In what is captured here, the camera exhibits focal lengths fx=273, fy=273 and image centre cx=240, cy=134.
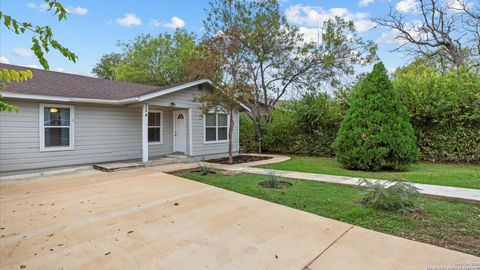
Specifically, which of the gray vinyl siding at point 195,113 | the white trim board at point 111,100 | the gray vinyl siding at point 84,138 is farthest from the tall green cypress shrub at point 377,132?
the gray vinyl siding at point 84,138

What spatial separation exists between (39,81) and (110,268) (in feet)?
30.2

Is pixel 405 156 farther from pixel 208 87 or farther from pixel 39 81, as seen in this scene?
pixel 39 81

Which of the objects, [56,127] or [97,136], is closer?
[56,127]

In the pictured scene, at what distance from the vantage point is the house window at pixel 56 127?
8.53 metres

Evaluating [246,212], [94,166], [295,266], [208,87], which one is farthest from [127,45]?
[295,266]

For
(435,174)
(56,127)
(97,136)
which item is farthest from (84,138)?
(435,174)

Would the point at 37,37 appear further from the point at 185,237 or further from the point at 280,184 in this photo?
the point at 280,184

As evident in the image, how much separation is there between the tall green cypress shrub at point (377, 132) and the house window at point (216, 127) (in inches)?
228

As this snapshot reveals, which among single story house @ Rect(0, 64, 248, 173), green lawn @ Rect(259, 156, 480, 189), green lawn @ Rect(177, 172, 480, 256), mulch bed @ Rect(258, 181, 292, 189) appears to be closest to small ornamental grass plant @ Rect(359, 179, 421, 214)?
green lawn @ Rect(177, 172, 480, 256)

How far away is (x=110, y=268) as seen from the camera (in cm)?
282

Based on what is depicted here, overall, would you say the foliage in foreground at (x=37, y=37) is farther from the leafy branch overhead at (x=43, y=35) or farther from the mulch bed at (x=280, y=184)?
the mulch bed at (x=280, y=184)

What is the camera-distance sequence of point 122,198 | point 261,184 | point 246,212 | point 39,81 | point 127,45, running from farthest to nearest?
1. point 127,45
2. point 39,81
3. point 261,184
4. point 122,198
5. point 246,212

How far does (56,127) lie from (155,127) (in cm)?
370

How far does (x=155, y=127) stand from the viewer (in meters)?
11.7
